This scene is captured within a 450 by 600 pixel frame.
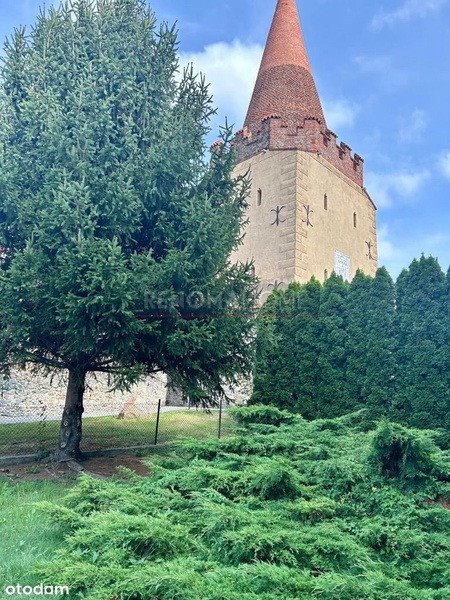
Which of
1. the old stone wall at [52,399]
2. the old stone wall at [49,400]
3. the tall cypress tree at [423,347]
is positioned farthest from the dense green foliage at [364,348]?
the old stone wall at [49,400]

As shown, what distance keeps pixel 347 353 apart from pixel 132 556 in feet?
20.4

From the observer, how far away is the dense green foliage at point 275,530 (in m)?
2.34

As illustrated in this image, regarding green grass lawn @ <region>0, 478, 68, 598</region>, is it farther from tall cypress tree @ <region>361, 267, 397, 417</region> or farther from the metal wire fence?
tall cypress tree @ <region>361, 267, 397, 417</region>

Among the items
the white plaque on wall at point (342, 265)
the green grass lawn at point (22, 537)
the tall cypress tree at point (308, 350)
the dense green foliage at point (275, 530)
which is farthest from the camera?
the white plaque on wall at point (342, 265)

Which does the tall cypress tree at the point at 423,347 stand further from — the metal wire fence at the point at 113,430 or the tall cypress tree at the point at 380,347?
the metal wire fence at the point at 113,430

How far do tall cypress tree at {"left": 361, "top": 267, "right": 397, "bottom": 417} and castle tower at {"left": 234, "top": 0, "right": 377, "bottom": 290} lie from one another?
7470 millimetres

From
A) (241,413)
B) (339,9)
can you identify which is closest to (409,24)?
(339,9)

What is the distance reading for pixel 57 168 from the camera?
256 inches

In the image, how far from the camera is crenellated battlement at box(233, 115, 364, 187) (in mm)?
16734

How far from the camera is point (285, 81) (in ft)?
62.5

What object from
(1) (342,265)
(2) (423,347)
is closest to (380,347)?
(2) (423,347)

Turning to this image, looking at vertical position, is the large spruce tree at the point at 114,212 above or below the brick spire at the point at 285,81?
below

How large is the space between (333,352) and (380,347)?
917 mm

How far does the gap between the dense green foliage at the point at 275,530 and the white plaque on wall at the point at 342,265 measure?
1438cm
